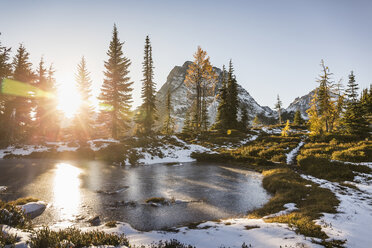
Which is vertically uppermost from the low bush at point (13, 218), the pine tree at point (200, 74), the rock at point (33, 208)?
the pine tree at point (200, 74)

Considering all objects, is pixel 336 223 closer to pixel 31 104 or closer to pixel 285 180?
pixel 285 180

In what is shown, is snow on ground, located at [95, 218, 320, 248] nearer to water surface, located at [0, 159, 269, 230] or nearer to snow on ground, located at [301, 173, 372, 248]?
water surface, located at [0, 159, 269, 230]

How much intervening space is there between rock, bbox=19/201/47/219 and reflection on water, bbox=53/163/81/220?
606 millimetres

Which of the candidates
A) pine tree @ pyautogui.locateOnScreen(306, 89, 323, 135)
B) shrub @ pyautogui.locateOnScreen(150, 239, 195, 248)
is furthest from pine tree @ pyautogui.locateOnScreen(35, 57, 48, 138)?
pine tree @ pyautogui.locateOnScreen(306, 89, 323, 135)

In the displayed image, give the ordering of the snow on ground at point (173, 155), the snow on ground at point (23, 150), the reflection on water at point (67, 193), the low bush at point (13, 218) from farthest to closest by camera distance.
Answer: the snow on ground at point (23, 150)
the snow on ground at point (173, 155)
the reflection on water at point (67, 193)
the low bush at point (13, 218)

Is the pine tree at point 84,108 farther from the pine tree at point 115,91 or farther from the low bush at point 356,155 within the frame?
the low bush at point 356,155

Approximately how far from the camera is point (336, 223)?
634 centimetres

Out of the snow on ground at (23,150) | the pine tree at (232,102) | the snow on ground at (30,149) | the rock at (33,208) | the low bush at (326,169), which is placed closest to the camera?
the rock at (33,208)

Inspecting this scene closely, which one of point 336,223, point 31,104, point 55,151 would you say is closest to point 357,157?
point 336,223

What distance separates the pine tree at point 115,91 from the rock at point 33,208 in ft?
75.7

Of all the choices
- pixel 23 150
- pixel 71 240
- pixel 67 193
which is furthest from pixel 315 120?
pixel 23 150

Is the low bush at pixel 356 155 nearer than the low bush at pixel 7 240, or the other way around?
the low bush at pixel 7 240

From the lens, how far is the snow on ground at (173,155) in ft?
78.1

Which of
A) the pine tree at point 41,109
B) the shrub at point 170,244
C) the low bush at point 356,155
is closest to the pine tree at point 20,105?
the pine tree at point 41,109
